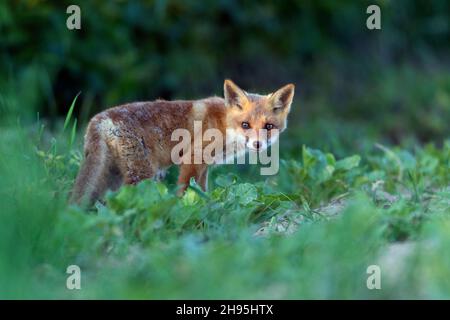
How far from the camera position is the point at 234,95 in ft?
21.5

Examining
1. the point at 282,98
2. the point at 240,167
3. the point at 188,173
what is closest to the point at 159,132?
the point at 188,173

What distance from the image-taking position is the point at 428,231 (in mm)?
4656

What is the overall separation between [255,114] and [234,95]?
255mm

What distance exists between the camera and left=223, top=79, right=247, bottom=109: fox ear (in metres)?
6.51

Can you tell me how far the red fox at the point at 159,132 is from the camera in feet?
18.9

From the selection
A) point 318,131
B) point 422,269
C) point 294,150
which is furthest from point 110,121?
point 318,131

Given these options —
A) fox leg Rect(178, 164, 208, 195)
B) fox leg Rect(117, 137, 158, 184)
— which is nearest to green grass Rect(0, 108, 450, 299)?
fox leg Rect(178, 164, 208, 195)

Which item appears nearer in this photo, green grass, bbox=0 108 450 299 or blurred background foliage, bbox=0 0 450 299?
green grass, bbox=0 108 450 299

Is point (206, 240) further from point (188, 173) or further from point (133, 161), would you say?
point (188, 173)

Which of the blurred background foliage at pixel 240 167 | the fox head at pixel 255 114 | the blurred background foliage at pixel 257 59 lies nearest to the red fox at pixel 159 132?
the fox head at pixel 255 114

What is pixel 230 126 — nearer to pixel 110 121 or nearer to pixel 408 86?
pixel 110 121

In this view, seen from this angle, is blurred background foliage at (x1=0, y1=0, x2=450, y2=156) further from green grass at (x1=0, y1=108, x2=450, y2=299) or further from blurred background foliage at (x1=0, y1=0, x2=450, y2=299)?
green grass at (x1=0, y1=108, x2=450, y2=299)

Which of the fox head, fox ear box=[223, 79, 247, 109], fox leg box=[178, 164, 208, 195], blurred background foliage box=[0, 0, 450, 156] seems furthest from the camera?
blurred background foliage box=[0, 0, 450, 156]
